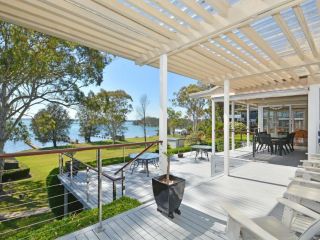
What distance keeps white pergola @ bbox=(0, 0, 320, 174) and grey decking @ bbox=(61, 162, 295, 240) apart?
0.99m

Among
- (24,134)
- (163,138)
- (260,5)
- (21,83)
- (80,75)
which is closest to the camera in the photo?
(260,5)

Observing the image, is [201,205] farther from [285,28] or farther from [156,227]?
[285,28]

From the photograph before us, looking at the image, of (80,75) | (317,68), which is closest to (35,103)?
(80,75)

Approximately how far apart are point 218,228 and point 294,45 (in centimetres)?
314

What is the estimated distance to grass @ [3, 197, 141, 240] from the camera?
2.59m

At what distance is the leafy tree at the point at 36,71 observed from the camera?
23.1 ft

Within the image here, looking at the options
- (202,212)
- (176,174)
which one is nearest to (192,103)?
(176,174)

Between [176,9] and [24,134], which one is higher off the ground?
[176,9]

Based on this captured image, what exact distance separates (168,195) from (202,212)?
2.43 feet

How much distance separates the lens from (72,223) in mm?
2857

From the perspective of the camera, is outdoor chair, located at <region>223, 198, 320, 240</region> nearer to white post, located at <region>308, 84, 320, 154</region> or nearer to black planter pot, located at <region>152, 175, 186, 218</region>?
black planter pot, located at <region>152, 175, 186, 218</region>

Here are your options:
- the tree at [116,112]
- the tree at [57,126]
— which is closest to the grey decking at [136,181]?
the tree at [57,126]

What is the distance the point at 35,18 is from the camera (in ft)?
9.13

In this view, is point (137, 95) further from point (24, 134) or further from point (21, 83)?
point (21, 83)
